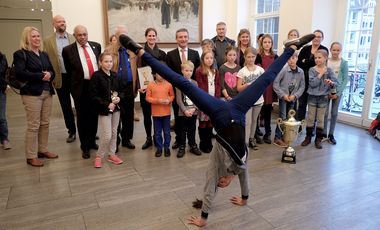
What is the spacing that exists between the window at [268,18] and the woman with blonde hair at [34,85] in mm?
4323

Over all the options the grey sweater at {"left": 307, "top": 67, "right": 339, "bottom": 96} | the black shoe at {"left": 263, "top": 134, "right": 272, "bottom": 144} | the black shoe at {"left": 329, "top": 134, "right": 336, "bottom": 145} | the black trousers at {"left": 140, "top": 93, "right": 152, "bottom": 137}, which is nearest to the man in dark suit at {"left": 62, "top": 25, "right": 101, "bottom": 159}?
the black trousers at {"left": 140, "top": 93, "right": 152, "bottom": 137}

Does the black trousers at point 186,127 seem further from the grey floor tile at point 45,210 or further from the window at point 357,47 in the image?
the window at point 357,47

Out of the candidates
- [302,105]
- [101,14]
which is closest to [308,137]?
[302,105]

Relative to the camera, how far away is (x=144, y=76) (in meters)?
3.68

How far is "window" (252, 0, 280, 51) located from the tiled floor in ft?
9.73

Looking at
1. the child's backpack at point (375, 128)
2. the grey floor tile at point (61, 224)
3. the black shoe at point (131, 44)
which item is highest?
the black shoe at point (131, 44)

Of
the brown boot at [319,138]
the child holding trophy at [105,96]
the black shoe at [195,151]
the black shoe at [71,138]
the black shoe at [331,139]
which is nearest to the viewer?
the child holding trophy at [105,96]

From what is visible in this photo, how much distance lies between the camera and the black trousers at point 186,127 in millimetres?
3609

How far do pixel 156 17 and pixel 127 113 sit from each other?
2.86m

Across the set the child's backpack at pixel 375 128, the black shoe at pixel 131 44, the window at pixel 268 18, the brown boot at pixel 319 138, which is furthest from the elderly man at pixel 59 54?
the child's backpack at pixel 375 128

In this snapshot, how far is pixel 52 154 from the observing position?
3.54 meters

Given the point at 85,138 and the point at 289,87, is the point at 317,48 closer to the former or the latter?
the point at 289,87

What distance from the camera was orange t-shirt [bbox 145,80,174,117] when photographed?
346 cm

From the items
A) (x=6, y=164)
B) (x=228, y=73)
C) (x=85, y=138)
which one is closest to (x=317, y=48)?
(x=228, y=73)
